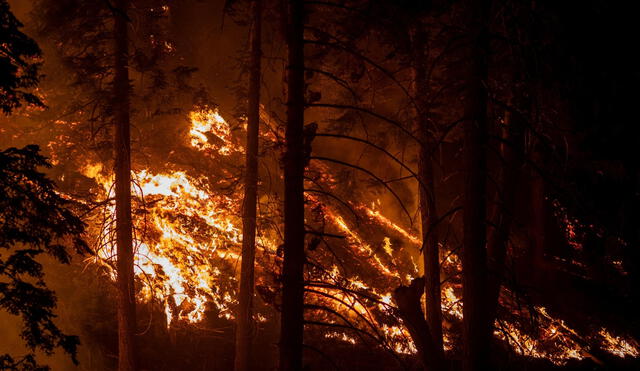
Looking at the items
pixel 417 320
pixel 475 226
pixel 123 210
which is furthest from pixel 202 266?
pixel 475 226

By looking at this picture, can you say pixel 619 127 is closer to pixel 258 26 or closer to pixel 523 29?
pixel 523 29

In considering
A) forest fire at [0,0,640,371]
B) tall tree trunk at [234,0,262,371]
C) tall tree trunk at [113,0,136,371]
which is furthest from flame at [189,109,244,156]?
tall tree trunk at [113,0,136,371]

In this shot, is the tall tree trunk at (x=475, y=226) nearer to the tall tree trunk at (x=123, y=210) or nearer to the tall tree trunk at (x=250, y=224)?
the tall tree trunk at (x=250, y=224)

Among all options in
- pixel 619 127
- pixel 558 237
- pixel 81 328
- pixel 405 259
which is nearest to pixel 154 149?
pixel 81 328

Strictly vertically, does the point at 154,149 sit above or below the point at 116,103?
above

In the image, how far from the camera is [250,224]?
12102 mm

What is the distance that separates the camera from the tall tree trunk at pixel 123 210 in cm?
954

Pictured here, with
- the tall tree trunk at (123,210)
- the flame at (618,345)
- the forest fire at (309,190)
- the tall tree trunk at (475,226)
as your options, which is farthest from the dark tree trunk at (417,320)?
the flame at (618,345)

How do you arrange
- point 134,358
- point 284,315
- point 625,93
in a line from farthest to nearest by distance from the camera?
1. point 134,358
2. point 625,93
3. point 284,315

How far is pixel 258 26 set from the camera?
Answer: 12.1 m

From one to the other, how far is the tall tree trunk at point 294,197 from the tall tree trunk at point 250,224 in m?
7.48

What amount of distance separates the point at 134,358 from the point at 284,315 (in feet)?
23.4

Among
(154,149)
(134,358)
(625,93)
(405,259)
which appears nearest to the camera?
(625,93)

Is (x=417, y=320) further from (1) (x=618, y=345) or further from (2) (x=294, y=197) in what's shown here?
(1) (x=618, y=345)
